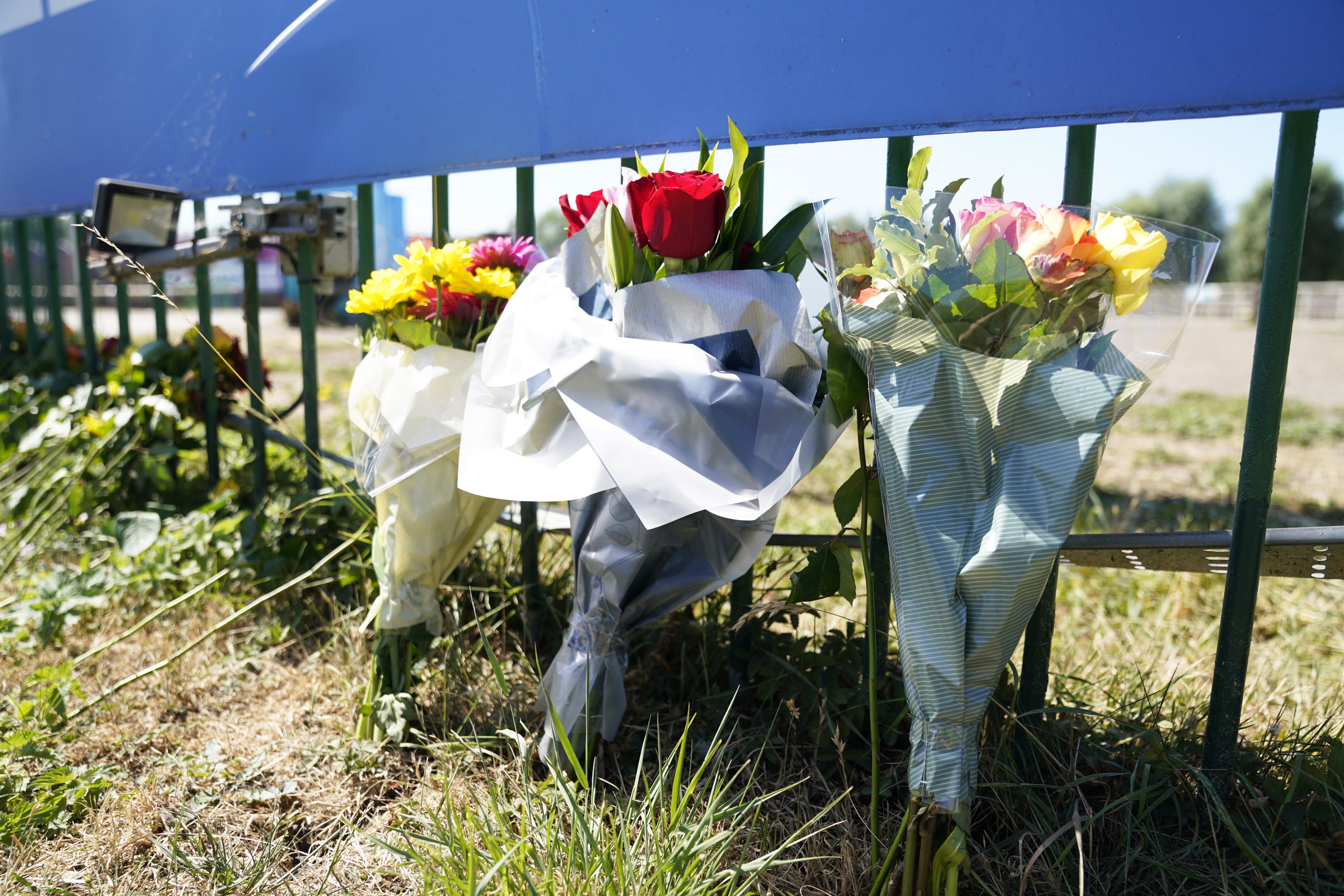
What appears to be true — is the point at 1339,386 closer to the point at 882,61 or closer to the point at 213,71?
the point at 882,61

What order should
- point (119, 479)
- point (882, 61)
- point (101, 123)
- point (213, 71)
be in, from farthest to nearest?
point (101, 123), point (119, 479), point (213, 71), point (882, 61)

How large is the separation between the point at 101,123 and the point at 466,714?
274cm

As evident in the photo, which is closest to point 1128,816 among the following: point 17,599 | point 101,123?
point 17,599

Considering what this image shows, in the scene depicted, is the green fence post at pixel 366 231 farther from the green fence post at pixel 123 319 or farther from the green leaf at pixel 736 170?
the green fence post at pixel 123 319

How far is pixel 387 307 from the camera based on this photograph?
164cm

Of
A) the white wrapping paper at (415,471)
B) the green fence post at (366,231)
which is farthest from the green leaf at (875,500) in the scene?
the green fence post at (366,231)

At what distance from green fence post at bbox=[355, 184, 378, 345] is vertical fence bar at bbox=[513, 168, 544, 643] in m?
0.47

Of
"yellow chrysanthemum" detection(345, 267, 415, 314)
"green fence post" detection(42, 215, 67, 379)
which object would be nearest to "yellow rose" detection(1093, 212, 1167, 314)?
"yellow chrysanthemum" detection(345, 267, 415, 314)

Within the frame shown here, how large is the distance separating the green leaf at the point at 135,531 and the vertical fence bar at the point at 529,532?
1.22m

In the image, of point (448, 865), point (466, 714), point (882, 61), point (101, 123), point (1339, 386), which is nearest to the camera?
point (448, 865)

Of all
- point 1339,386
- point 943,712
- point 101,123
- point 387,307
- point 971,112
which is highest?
point 101,123

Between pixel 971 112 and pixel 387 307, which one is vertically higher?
pixel 971 112

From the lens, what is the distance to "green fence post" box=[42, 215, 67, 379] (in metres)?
3.75

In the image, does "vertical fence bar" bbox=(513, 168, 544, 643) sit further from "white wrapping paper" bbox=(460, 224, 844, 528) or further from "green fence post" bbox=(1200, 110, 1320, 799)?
"green fence post" bbox=(1200, 110, 1320, 799)
